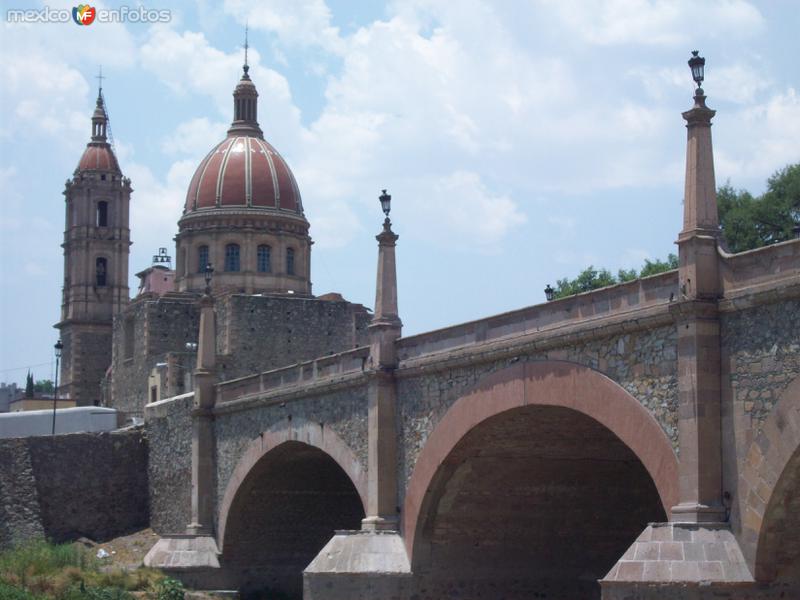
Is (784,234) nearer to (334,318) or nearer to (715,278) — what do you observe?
(334,318)

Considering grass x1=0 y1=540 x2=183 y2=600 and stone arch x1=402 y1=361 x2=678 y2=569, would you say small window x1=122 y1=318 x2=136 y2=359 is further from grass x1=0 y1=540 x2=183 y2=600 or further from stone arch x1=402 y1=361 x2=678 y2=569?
stone arch x1=402 y1=361 x2=678 y2=569

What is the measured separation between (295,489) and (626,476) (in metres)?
13.5

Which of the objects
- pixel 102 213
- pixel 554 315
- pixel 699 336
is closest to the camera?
pixel 699 336

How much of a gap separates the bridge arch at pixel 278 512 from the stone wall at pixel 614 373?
9.18m

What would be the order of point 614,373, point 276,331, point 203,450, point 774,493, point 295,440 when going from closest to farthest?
1. point 774,493
2. point 614,373
3. point 295,440
4. point 203,450
5. point 276,331

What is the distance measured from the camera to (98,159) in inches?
3280

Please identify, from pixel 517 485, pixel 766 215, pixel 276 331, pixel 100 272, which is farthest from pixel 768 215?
pixel 100 272

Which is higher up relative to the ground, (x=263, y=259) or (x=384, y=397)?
(x=263, y=259)

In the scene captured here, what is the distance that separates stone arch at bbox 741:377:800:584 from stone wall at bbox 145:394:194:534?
2667 cm

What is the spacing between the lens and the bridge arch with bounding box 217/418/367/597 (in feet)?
131

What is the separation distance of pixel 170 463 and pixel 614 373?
2610cm

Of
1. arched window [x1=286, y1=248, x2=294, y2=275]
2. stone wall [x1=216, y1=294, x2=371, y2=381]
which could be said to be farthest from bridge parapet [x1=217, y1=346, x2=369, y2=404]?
arched window [x1=286, y1=248, x2=294, y2=275]

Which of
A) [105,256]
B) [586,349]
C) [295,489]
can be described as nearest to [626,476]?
[586,349]

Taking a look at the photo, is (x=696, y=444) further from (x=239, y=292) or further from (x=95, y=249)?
(x=95, y=249)
